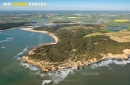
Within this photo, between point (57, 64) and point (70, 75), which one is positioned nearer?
point (70, 75)

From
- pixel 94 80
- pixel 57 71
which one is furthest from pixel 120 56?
pixel 57 71

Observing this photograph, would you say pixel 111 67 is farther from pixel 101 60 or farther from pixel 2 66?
pixel 2 66

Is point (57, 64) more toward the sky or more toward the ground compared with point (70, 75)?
more toward the sky

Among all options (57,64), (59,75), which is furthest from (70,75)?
(57,64)

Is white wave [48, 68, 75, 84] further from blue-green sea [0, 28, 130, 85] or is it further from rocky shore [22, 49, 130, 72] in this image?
rocky shore [22, 49, 130, 72]

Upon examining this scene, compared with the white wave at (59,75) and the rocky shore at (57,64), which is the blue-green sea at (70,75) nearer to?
the white wave at (59,75)

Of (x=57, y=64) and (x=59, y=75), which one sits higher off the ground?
(x=57, y=64)

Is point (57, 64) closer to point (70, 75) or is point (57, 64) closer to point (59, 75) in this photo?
point (59, 75)

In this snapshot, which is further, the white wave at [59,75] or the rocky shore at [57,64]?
the rocky shore at [57,64]

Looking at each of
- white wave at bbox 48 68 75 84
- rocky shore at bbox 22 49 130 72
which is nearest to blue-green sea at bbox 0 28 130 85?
white wave at bbox 48 68 75 84

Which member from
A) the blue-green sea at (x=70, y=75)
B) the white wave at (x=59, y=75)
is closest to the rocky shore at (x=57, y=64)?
the blue-green sea at (x=70, y=75)

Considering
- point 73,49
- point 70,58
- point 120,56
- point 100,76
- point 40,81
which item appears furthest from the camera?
point 73,49
